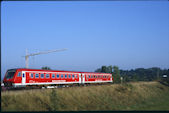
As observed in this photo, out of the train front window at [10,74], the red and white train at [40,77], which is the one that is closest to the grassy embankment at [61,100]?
the red and white train at [40,77]

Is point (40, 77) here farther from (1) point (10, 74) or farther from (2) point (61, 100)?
(2) point (61, 100)

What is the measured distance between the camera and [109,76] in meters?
46.0

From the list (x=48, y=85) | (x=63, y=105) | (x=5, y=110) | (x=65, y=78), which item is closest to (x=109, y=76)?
(x=65, y=78)

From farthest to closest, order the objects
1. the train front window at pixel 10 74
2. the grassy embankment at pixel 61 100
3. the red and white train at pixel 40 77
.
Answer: the train front window at pixel 10 74, the red and white train at pixel 40 77, the grassy embankment at pixel 61 100

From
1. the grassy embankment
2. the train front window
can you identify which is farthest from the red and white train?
the grassy embankment

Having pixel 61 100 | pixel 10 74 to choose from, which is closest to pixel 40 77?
pixel 10 74

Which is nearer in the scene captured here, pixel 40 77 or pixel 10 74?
pixel 10 74

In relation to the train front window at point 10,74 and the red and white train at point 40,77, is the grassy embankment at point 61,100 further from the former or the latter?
the train front window at point 10,74

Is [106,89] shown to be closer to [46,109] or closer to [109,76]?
[46,109]

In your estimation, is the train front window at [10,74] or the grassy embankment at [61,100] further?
the train front window at [10,74]

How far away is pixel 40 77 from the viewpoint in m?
27.7

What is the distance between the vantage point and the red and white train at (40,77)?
24980 millimetres

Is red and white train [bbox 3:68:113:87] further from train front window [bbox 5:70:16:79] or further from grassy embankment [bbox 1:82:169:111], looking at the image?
grassy embankment [bbox 1:82:169:111]

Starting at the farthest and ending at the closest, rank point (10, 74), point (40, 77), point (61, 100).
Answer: point (40, 77) → point (10, 74) → point (61, 100)
